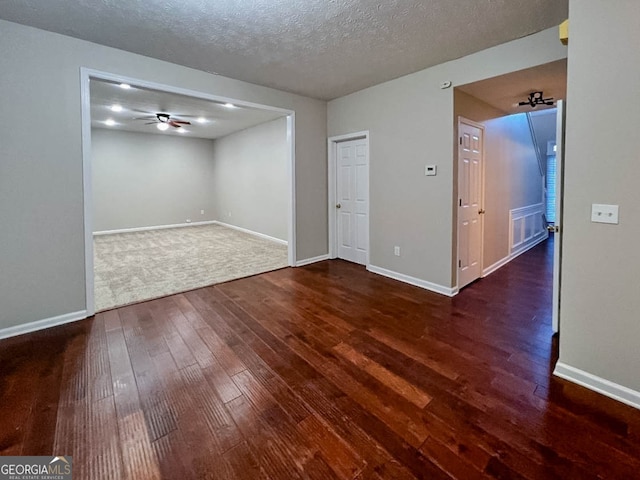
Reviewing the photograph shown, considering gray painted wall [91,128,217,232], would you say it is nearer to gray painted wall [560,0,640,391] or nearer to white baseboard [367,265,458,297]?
white baseboard [367,265,458,297]

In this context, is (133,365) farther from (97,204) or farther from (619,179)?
(97,204)

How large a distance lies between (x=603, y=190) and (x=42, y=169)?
4.44 m

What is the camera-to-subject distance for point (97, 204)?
788cm

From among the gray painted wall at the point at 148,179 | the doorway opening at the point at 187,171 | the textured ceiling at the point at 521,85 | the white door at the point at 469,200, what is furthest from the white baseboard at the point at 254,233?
the textured ceiling at the point at 521,85

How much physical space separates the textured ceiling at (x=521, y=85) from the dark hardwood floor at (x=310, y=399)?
2416 mm

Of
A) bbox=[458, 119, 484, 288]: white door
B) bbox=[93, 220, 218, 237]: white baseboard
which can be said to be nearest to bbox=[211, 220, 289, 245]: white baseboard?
bbox=[93, 220, 218, 237]: white baseboard

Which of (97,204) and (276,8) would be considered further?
(97,204)

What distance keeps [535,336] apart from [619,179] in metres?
1.49

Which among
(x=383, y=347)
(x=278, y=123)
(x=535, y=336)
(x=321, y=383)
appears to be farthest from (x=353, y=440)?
(x=278, y=123)

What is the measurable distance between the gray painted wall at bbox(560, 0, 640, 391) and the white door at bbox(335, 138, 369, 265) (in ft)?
9.38

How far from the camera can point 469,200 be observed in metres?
4.01

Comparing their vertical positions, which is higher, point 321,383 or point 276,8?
point 276,8

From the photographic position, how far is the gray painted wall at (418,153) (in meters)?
3.27

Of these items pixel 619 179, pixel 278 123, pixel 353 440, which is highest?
pixel 278 123
